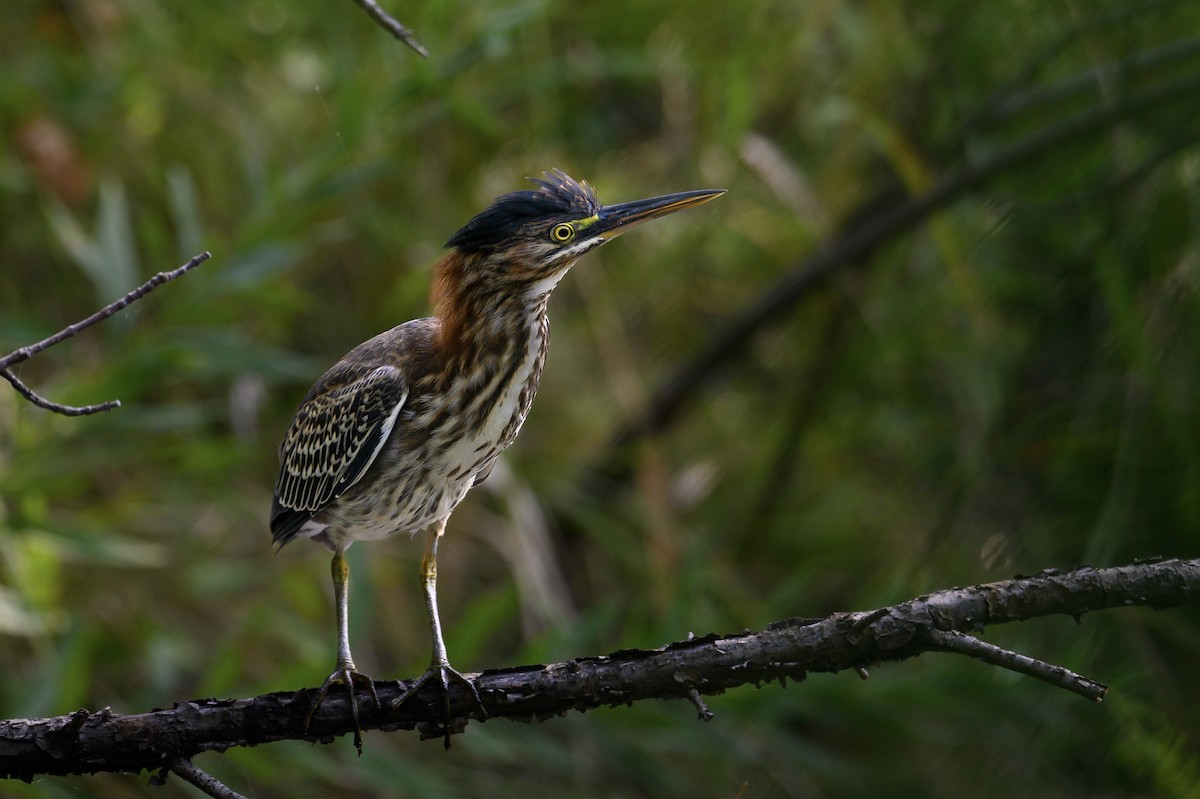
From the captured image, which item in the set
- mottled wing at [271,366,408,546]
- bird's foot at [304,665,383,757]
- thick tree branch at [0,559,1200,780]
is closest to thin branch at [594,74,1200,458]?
thick tree branch at [0,559,1200,780]

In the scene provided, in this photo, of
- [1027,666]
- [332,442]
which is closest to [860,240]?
[332,442]

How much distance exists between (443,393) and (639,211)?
55 centimetres

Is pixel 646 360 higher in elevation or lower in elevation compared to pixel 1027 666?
higher

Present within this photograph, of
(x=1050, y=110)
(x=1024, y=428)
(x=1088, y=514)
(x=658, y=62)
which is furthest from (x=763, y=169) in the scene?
(x=1088, y=514)

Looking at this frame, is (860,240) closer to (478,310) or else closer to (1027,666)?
(478,310)

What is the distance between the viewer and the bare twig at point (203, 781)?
5.47 feet

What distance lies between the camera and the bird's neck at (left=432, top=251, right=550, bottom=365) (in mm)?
2084

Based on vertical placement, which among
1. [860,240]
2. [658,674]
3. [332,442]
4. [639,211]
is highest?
[860,240]

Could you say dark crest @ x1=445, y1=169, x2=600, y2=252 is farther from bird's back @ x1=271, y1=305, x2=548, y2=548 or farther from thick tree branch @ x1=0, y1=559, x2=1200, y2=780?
thick tree branch @ x1=0, y1=559, x2=1200, y2=780

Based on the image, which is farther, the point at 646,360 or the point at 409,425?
the point at 646,360

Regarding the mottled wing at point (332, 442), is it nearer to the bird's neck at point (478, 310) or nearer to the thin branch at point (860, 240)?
the bird's neck at point (478, 310)

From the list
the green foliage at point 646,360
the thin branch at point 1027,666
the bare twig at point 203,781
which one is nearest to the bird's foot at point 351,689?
the bare twig at point 203,781

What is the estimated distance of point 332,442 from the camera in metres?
2.51

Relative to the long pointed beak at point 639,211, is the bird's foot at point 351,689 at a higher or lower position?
lower
